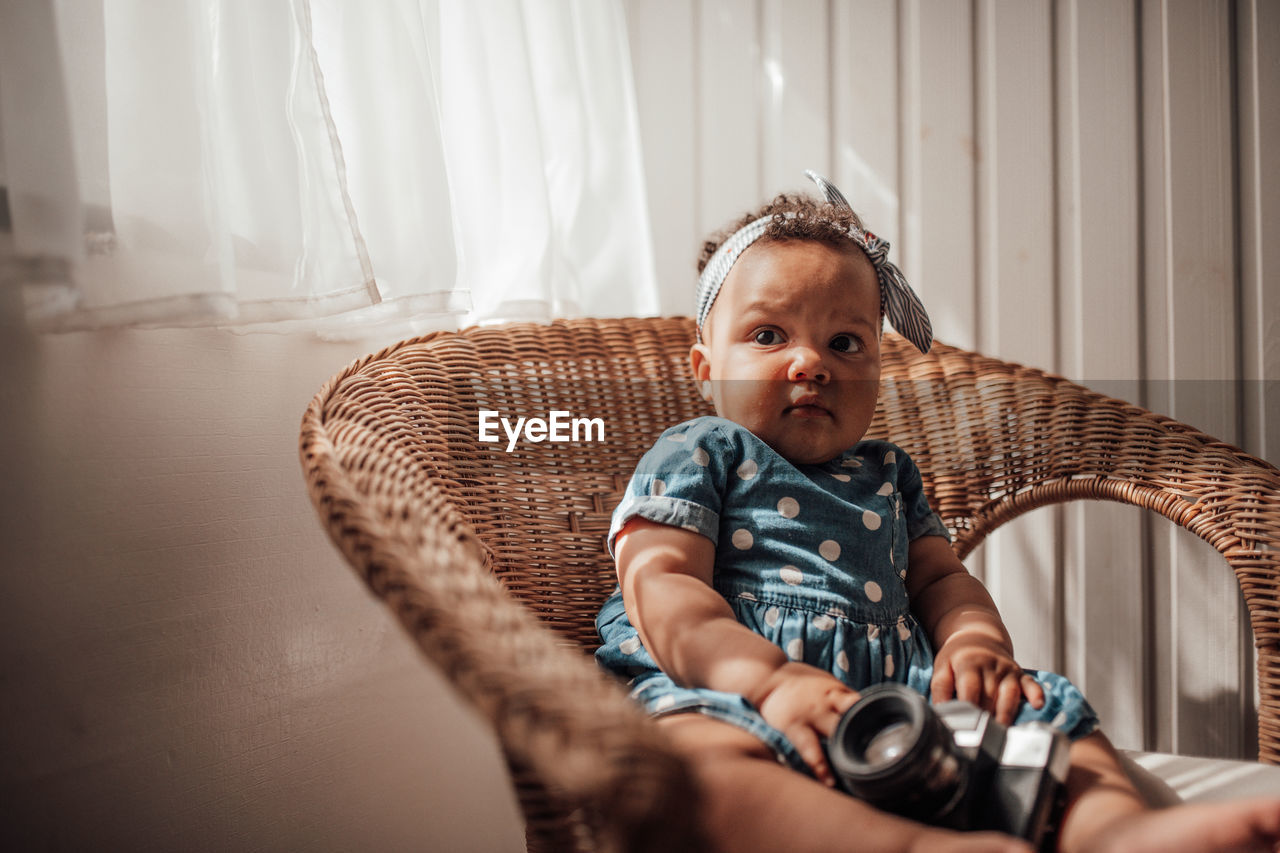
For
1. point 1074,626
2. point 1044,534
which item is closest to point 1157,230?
point 1044,534

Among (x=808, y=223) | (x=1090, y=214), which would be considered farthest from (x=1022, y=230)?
(x=808, y=223)

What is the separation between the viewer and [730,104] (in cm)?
142

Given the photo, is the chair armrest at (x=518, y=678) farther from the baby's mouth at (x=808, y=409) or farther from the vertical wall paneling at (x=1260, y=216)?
the vertical wall paneling at (x=1260, y=216)

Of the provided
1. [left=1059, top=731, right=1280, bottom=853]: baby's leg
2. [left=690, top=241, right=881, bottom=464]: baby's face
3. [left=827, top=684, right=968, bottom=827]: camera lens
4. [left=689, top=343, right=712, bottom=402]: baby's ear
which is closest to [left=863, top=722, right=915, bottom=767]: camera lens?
[left=827, top=684, right=968, bottom=827]: camera lens

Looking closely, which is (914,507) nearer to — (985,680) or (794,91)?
(985,680)

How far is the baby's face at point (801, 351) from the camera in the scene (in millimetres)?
842

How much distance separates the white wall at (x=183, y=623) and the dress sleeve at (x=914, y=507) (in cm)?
67

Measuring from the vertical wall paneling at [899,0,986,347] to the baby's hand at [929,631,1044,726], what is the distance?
736 mm

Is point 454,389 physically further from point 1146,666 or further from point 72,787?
point 1146,666

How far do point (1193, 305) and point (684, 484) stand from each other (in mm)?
968

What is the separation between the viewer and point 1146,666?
129cm

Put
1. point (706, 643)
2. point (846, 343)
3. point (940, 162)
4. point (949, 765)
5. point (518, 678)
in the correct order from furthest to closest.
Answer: point (940, 162)
point (846, 343)
point (706, 643)
point (949, 765)
point (518, 678)

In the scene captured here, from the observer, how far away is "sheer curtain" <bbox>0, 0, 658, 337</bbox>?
2.19 feet

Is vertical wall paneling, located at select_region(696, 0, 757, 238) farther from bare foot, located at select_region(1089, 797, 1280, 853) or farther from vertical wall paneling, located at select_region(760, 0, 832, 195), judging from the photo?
bare foot, located at select_region(1089, 797, 1280, 853)
